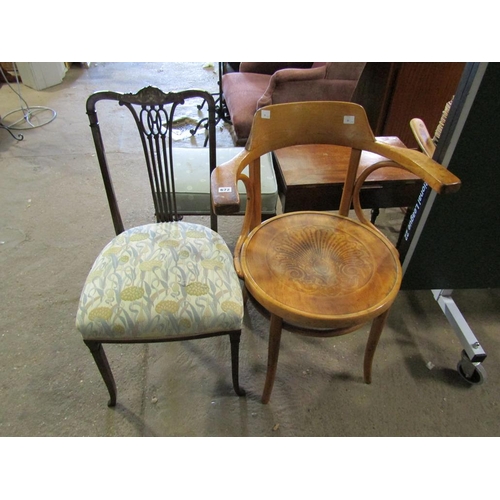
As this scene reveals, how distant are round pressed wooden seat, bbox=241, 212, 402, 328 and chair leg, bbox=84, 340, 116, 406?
46 cm

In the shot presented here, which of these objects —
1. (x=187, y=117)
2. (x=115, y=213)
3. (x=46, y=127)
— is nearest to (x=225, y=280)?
(x=115, y=213)

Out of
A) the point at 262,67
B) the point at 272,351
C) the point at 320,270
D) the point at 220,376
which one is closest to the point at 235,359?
the point at 272,351

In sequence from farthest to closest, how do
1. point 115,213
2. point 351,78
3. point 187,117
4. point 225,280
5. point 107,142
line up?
point 187,117 → point 107,142 → point 351,78 → point 115,213 → point 225,280

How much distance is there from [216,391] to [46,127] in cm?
255

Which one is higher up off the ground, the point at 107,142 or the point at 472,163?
the point at 472,163

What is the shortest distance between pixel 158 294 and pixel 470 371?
44.4 inches

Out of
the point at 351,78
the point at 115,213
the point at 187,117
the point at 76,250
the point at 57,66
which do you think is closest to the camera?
the point at 115,213

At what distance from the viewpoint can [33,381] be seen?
4.27ft

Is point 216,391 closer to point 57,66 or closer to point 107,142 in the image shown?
point 107,142

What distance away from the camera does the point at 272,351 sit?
3.54 ft

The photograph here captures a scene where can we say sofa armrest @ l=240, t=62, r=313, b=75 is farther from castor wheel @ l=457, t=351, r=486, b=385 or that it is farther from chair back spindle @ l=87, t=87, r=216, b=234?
castor wheel @ l=457, t=351, r=486, b=385

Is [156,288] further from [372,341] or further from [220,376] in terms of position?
[372,341]

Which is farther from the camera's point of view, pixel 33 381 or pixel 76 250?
pixel 76 250

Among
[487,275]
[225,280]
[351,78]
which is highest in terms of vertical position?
[351,78]
